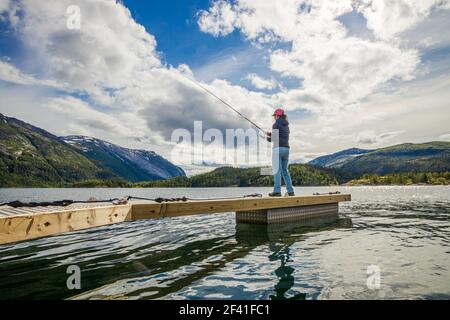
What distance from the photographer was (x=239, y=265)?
24.0 feet

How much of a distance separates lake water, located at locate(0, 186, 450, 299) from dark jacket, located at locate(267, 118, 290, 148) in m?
4.19

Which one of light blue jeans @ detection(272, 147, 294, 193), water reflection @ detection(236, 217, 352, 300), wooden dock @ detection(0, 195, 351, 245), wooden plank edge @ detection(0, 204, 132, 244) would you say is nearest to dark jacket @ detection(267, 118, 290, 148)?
light blue jeans @ detection(272, 147, 294, 193)

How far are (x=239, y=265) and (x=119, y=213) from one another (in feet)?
11.2

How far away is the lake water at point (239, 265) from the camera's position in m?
5.41

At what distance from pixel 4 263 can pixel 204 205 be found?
19.3ft

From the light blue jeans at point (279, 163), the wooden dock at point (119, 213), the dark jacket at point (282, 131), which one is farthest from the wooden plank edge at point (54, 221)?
the dark jacket at point (282, 131)

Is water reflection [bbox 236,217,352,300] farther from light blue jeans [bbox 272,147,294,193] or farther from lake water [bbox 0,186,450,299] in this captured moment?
light blue jeans [bbox 272,147,294,193]

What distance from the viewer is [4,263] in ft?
25.7

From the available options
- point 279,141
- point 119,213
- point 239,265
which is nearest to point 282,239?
point 239,265

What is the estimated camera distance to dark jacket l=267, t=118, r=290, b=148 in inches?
526

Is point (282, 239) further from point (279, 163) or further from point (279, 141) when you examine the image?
point (279, 141)
